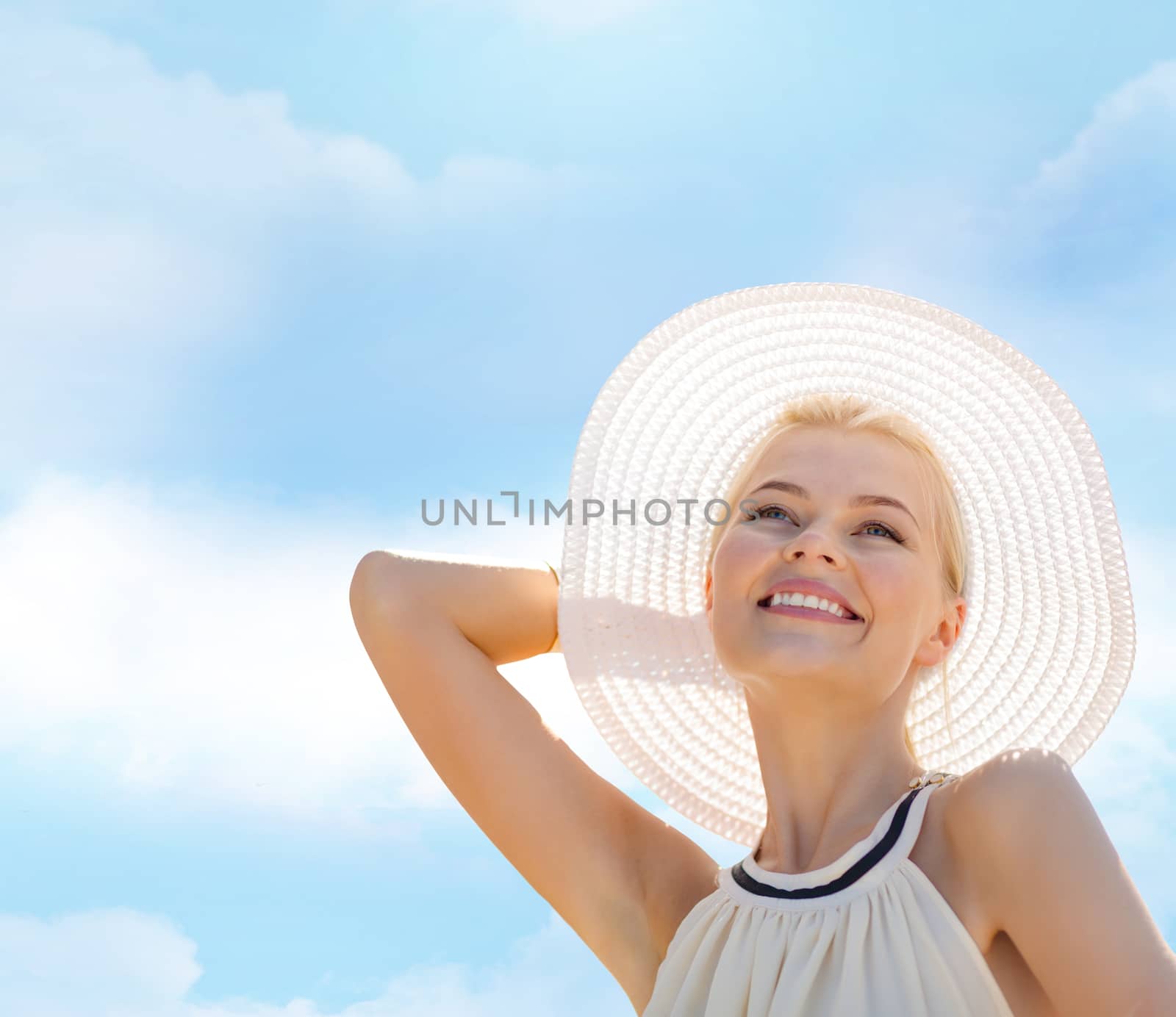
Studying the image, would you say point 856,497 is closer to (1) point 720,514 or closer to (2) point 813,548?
(2) point 813,548

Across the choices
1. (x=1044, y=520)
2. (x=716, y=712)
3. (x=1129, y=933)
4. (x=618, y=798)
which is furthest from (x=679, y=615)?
(x=1129, y=933)

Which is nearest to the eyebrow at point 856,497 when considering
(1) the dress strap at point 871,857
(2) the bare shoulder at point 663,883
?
(1) the dress strap at point 871,857

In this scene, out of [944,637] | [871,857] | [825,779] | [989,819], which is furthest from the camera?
[944,637]

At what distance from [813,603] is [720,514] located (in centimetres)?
62

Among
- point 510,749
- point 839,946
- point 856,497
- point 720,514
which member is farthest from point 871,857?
point 720,514

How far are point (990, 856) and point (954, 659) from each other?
2.59ft

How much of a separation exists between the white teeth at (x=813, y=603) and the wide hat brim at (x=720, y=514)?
0.52 meters

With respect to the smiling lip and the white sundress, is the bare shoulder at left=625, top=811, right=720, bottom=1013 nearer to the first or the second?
the white sundress

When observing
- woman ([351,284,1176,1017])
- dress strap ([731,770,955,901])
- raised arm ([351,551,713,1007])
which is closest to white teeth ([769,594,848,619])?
woman ([351,284,1176,1017])

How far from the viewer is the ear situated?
241 centimetres

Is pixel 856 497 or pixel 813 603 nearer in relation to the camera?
pixel 813 603

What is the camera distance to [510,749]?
255 cm

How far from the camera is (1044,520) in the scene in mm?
2561

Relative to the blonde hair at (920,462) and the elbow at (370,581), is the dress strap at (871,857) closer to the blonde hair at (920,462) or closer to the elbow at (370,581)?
the blonde hair at (920,462)
